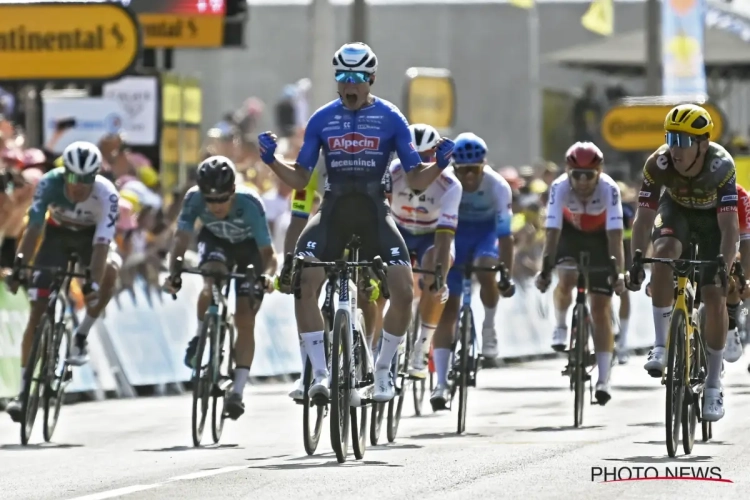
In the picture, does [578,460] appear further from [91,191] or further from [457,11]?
[457,11]

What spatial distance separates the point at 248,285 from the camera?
50.6 ft

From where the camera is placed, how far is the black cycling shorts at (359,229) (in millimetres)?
13219

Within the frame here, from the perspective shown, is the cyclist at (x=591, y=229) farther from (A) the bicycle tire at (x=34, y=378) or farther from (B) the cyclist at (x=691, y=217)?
(A) the bicycle tire at (x=34, y=378)

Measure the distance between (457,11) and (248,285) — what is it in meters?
31.4

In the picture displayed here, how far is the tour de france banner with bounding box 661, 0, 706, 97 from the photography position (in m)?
32.8

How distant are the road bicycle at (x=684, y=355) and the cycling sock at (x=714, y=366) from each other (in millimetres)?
61

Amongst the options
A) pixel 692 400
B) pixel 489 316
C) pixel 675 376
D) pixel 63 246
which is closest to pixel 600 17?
pixel 489 316

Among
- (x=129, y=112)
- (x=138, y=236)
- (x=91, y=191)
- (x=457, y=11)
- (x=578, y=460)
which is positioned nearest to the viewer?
(x=578, y=460)

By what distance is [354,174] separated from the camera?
43.8 ft

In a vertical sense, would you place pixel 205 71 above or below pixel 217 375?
above

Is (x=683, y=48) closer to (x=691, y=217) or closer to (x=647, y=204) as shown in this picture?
(x=691, y=217)

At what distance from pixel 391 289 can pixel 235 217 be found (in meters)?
2.47

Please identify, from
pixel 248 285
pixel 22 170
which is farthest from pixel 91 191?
pixel 22 170

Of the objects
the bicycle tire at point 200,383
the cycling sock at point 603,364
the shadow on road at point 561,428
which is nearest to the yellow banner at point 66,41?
the cycling sock at point 603,364
